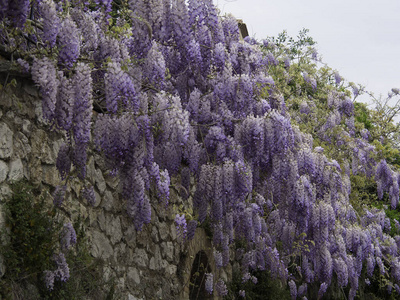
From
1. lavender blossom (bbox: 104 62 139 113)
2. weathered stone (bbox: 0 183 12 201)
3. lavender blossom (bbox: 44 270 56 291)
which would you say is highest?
lavender blossom (bbox: 104 62 139 113)

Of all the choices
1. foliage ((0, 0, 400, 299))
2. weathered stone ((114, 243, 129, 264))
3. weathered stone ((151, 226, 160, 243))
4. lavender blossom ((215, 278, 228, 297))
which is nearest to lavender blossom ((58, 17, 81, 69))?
foliage ((0, 0, 400, 299))

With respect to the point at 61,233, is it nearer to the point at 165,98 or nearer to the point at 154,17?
the point at 165,98

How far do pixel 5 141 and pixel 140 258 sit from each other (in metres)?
2.03

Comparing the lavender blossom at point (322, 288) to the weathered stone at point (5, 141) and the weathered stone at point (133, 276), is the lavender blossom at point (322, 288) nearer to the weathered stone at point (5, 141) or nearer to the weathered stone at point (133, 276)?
the weathered stone at point (133, 276)

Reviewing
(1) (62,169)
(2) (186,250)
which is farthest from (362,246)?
(1) (62,169)

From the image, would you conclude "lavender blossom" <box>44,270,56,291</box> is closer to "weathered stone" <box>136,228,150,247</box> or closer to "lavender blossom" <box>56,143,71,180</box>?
"lavender blossom" <box>56,143,71,180</box>

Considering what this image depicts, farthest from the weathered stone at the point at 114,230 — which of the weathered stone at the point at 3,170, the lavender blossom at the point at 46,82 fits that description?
the lavender blossom at the point at 46,82

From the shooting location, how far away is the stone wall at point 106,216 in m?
3.56

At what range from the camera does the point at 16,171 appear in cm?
353

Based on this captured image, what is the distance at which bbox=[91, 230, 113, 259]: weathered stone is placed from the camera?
4309 mm

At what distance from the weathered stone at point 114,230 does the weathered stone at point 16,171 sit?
46.3 inches

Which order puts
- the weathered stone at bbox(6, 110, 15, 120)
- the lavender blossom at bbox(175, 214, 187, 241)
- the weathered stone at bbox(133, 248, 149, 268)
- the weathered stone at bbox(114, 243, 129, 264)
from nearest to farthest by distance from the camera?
the weathered stone at bbox(6, 110, 15, 120) < the weathered stone at bbox(114, 243, 129, 264) < the weathered stone at bbox(133, 248, 149, 268) < the lavender blossom at bbox(175, 214, 187, 241)

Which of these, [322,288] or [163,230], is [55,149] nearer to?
[163,230]

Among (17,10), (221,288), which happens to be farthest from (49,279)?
(221,288)
